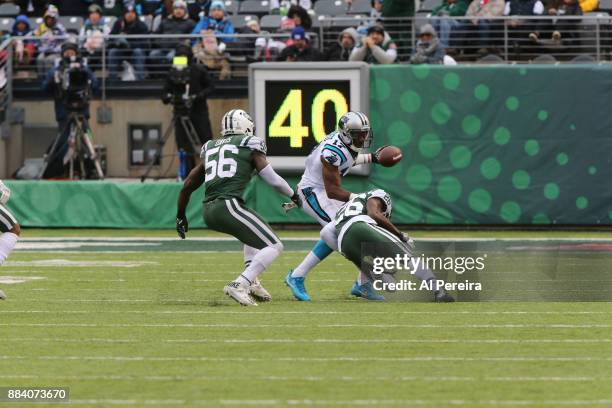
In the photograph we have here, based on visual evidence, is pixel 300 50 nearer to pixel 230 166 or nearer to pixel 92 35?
pixel 92 35

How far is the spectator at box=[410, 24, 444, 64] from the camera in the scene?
18.5 meters

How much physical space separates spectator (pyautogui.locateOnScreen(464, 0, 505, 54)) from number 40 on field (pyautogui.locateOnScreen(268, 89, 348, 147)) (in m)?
2.39

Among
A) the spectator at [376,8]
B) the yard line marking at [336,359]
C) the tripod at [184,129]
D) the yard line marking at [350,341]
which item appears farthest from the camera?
the spectator at [376,8]

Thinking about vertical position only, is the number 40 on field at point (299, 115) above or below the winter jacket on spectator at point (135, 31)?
below

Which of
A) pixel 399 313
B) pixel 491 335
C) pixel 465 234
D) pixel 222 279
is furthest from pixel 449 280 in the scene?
pixel 465 234

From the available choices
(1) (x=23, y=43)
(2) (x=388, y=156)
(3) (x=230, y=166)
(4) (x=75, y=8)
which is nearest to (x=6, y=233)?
(3) (x=230, y=166)

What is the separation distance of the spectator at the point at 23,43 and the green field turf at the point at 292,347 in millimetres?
9376

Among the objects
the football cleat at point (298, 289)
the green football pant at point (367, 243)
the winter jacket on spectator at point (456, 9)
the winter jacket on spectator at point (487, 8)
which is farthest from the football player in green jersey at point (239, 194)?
→ the winter jacket on spectator at point (456, 9)

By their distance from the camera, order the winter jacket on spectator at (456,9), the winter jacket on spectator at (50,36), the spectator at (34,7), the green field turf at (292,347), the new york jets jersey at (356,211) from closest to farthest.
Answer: the green field turf at (292,347)
the new york jets jersey at (356,211)
the winter jacket on spectator at (456,9)
the winter jacket on spectator at (50,36)
the spectator at (34,7)

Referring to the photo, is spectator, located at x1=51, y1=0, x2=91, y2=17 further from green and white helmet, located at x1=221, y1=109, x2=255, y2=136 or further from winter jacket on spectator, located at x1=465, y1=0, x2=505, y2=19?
green and white helmet, located at x1=221, y1=109, x2=255, y2=136

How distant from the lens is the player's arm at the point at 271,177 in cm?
1030

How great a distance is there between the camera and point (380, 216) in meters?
10.4

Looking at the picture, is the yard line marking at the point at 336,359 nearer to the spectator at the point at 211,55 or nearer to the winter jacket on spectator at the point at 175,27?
the spectator at the point at 211,55

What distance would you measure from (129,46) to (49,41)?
4.12 feet
